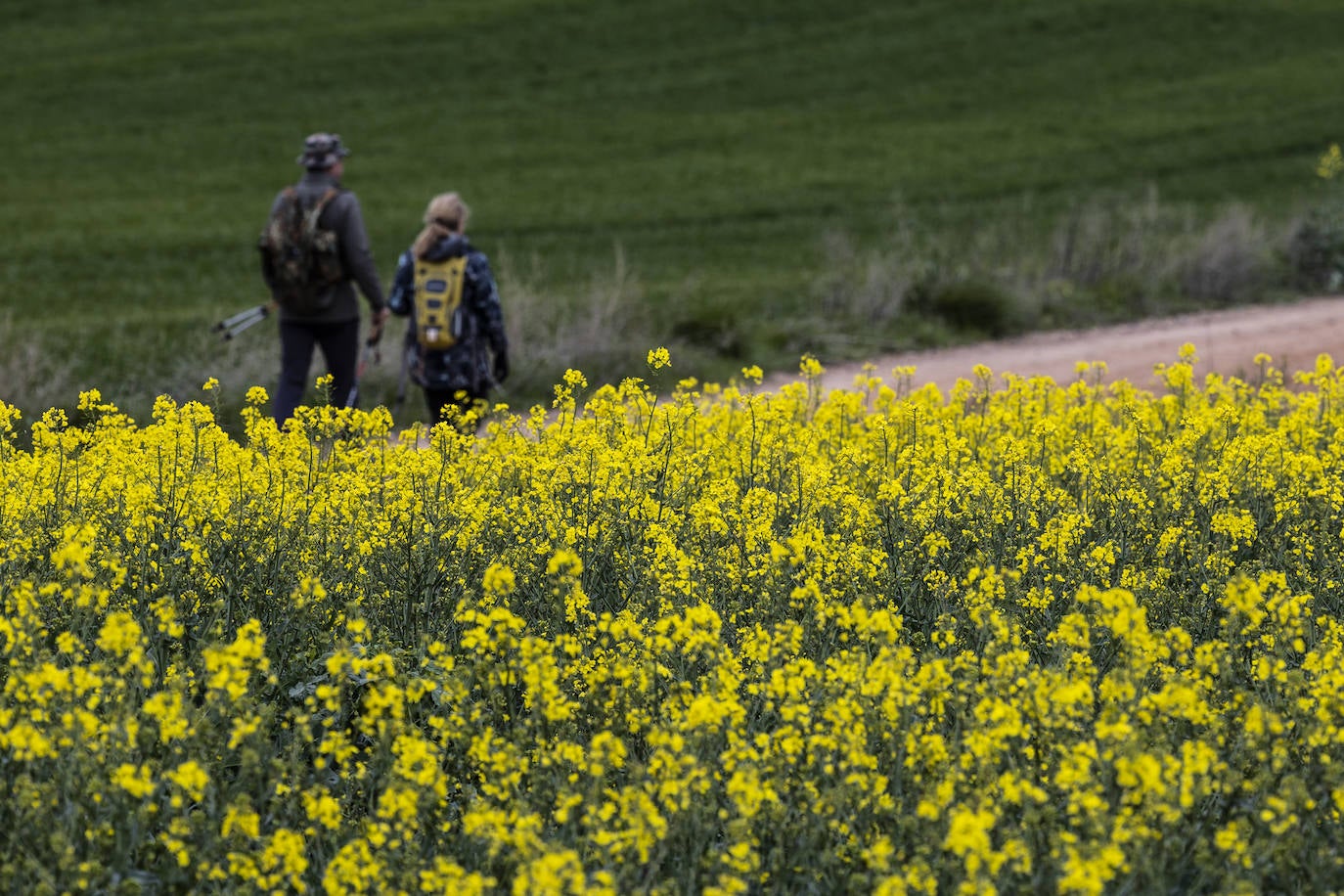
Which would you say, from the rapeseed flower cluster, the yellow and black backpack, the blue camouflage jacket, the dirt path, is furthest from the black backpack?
the dirt path

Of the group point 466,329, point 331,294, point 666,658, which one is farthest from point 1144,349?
point 666,658

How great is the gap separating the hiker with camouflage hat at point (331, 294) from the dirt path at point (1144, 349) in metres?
4.63

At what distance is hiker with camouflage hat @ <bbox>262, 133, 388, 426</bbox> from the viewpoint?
8758 mm

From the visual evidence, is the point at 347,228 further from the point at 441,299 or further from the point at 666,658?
the point at 666,658

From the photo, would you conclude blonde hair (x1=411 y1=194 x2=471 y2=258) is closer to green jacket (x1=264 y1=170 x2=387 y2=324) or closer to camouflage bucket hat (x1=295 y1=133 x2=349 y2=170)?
green jacket (x1=264 y1=170 x2=387 y2=324)

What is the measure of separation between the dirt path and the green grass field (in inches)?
33.0

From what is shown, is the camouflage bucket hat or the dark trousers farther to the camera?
the dark trousers

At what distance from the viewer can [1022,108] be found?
33344mm

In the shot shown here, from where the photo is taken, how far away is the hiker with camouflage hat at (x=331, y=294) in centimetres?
876

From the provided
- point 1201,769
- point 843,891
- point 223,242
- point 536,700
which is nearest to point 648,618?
point 536,700

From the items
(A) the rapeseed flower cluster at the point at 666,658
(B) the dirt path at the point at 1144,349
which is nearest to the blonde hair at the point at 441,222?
(A) the rapeseed flower cluster at the point at 666,658

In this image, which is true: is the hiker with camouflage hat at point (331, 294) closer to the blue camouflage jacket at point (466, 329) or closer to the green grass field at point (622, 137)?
the blue camouflage jacket at point (466, 329)

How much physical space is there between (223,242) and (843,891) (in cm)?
2126

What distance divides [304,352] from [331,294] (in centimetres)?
48
